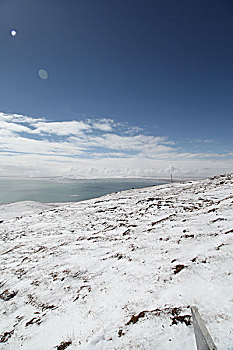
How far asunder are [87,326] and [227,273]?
4.46 m

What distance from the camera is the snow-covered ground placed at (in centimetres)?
360

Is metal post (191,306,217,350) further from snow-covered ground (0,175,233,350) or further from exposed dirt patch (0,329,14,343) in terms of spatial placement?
exposed dirt patch (0,329,14,343)

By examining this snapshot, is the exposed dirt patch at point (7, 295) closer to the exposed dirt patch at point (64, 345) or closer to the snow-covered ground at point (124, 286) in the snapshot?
the snow-covered ground at point (124, 286)

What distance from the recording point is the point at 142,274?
5.69 meters

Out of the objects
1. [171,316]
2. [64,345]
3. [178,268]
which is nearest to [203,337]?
[171,316]

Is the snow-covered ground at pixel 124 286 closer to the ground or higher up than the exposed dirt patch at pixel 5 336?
higher up

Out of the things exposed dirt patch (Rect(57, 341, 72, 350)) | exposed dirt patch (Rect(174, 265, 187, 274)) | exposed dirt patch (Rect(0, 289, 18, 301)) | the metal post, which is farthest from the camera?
exposed dirt patch (Rect(0, 289, 18, 301))

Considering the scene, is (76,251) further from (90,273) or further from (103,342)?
(103,342)

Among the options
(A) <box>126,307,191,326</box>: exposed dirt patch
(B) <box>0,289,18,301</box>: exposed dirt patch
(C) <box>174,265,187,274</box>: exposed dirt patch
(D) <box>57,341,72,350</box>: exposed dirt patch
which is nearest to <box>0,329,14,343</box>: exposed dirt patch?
(B) <box>0,289,18,301</box>: exposed dirt patch

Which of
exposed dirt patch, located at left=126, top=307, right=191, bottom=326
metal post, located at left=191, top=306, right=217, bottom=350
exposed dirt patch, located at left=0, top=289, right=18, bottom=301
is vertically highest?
metal post, located at left=191, top=306, right=217, bottom=350

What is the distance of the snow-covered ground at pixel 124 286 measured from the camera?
3.60m

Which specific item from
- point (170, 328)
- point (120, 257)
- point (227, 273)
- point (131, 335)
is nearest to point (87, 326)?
point (131, 335)

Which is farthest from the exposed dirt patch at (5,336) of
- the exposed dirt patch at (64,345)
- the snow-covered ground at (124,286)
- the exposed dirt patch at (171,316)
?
the exposed dirt patch at (171,316)

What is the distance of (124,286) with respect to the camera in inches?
210
